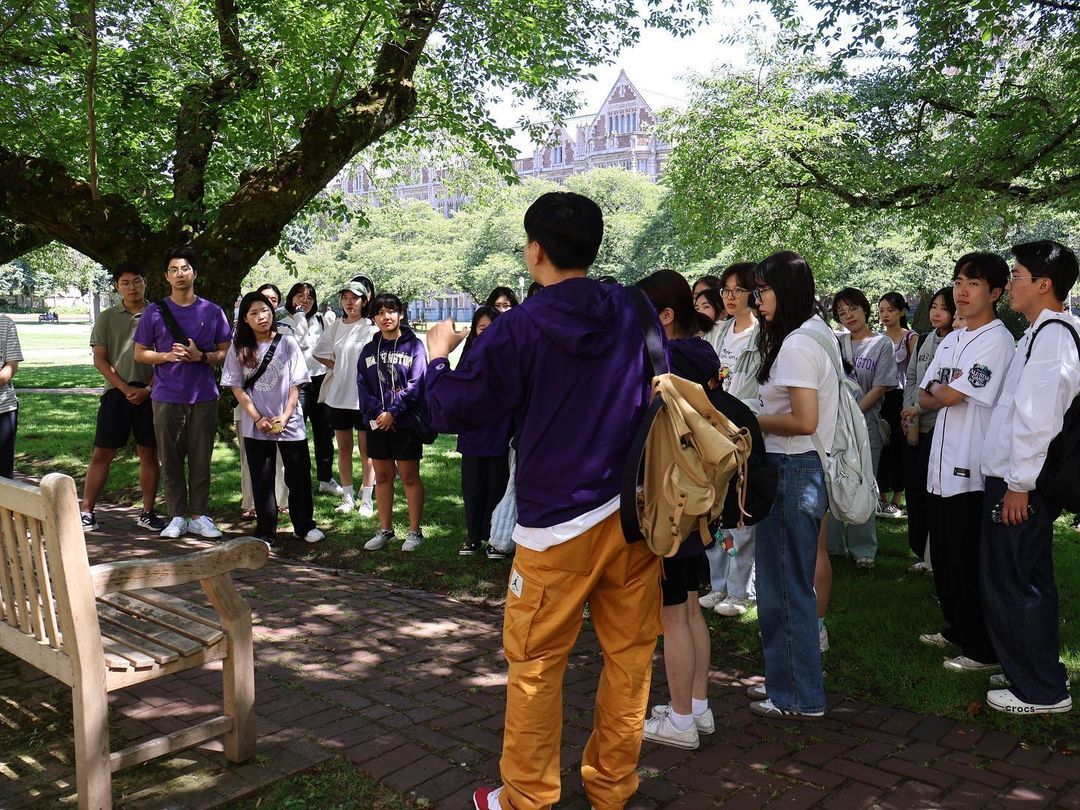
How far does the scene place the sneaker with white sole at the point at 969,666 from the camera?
455 centimetres

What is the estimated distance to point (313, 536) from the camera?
7.21 metres

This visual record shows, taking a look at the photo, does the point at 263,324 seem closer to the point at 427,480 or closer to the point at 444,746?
the point at 427,480

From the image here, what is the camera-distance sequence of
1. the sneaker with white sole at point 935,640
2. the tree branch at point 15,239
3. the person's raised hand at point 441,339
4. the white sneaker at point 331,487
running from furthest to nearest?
the tree branch at point 15,239, the white sneaker at point 331,487, the sneaker with white sole at point 935,640, the person's raised hand at point 441,339

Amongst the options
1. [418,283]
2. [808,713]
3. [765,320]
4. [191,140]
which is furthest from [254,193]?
[418,283]

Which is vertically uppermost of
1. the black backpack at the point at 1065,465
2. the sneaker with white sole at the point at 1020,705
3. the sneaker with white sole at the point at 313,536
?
the black backpack at the point at 1065,465

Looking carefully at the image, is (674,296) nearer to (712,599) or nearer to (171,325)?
(712,599)

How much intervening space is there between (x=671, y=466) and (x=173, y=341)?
545 cm

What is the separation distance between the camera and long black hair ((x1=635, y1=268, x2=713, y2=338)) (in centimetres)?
358

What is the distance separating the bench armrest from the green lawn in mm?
2629

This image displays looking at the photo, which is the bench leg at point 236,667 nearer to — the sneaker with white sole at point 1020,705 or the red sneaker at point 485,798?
the red sneaker at point 485,798

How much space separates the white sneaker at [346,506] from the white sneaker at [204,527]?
1.19 meters

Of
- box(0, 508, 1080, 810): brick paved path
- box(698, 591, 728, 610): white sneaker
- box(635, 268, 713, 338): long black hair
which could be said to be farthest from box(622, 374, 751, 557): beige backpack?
box(698, 591, 728, 610): white sneaker

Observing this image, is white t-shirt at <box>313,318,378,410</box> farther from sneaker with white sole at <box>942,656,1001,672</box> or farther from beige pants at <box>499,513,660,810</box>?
beige pants at <box>499,513,660,810</box>

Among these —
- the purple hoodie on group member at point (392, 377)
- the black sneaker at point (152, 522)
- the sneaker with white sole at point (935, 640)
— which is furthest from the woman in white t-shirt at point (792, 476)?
the black sneaker at point (152, 522)
